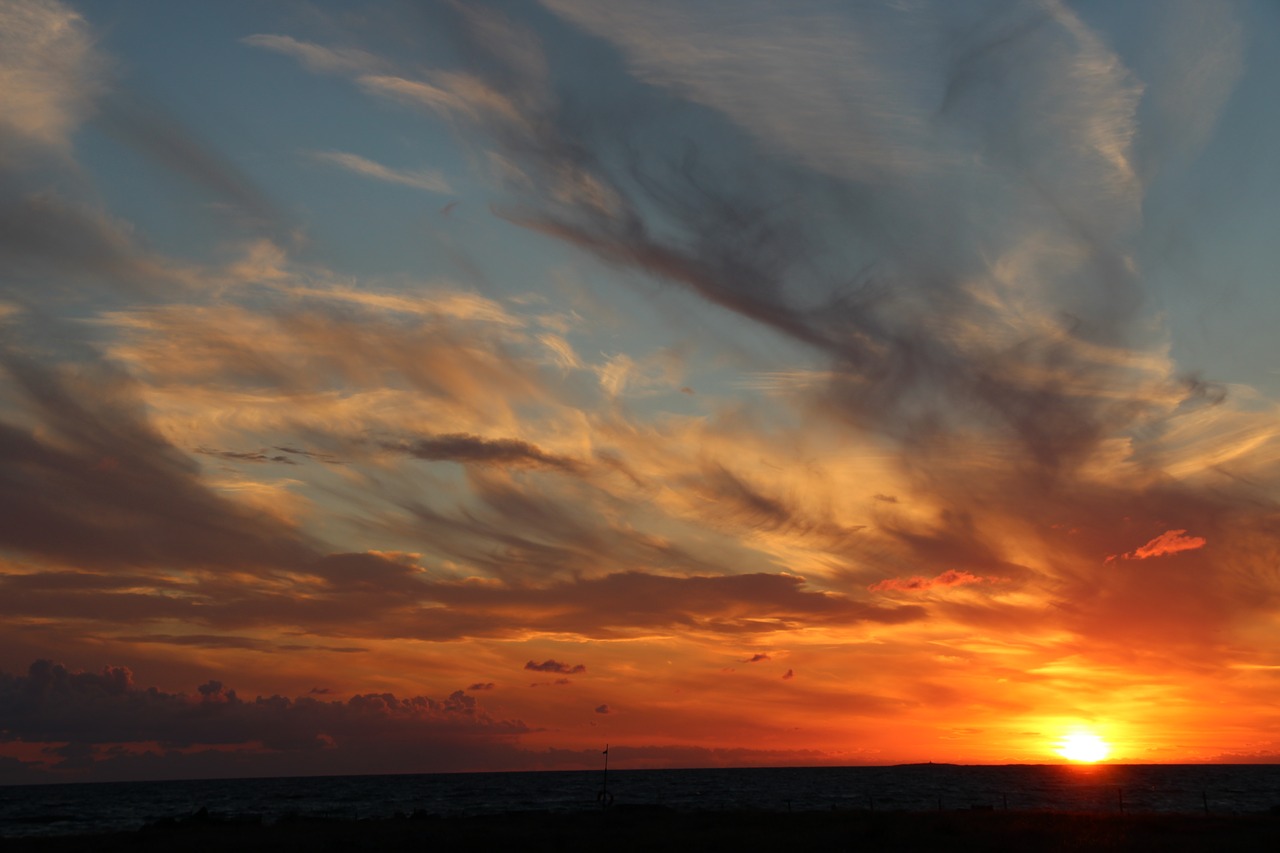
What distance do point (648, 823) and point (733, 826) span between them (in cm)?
690

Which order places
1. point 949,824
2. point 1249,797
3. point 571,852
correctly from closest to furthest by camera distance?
1. point 571,852
2. point 949,824
3. point 1249,797

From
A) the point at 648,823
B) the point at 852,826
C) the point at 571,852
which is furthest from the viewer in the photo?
the point at 648,823

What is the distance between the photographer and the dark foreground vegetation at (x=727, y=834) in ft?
171

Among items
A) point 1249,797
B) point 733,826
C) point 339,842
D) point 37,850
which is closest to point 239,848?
point 339,842

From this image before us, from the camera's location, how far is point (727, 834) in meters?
59.3

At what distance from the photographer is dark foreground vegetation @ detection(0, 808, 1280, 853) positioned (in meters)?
52.2

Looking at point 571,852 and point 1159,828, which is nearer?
point 571,852

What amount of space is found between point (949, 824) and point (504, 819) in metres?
36.0

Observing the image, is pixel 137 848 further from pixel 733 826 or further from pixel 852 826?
pixel 852 826

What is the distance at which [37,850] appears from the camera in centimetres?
6200

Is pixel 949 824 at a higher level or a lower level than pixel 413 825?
higher

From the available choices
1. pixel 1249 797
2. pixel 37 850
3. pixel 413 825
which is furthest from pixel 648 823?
pixel 1249 797

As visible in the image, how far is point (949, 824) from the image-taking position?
189 feet

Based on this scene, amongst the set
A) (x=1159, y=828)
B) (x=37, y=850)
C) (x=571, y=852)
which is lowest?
(x=37, y=850)
